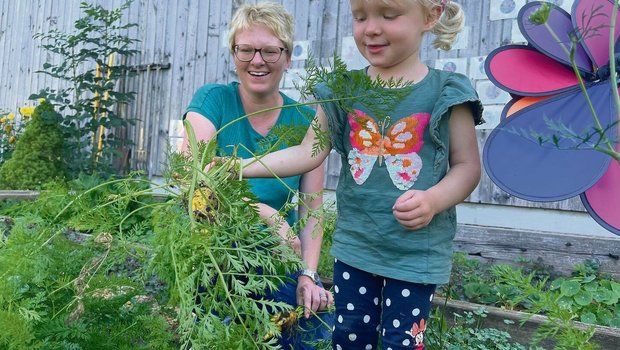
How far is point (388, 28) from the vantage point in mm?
1697

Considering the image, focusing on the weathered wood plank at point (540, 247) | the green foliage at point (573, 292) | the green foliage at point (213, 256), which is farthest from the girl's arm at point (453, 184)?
the weathered wood plank at point (540, 247)

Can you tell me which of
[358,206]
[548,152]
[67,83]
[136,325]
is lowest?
[136,325]

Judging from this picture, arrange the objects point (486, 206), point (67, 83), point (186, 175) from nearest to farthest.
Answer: point (186, 175) → point (486, 206) → point (67, 83)

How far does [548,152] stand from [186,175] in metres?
0.90

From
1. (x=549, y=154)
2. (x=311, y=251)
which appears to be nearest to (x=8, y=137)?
(x=311, y=251)

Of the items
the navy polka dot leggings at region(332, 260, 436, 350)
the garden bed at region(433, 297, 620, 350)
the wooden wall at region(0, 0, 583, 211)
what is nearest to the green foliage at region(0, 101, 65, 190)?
the wooden wall at region(0, 0, 583, 211)

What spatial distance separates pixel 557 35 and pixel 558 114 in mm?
196

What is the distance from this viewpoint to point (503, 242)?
3900 millimetres

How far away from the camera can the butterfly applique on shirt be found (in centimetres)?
178

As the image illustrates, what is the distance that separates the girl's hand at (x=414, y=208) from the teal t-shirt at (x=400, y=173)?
0.10 metres

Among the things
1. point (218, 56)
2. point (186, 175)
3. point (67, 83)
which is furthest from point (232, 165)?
point (67, 83)

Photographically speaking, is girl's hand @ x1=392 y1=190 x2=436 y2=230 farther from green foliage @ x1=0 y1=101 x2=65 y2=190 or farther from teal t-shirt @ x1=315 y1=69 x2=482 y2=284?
green foliage @ x1=0 y1=101 x2=65 y2=190

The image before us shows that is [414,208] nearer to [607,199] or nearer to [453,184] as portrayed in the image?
[453,184]

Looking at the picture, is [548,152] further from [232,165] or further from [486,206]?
[486,206]
